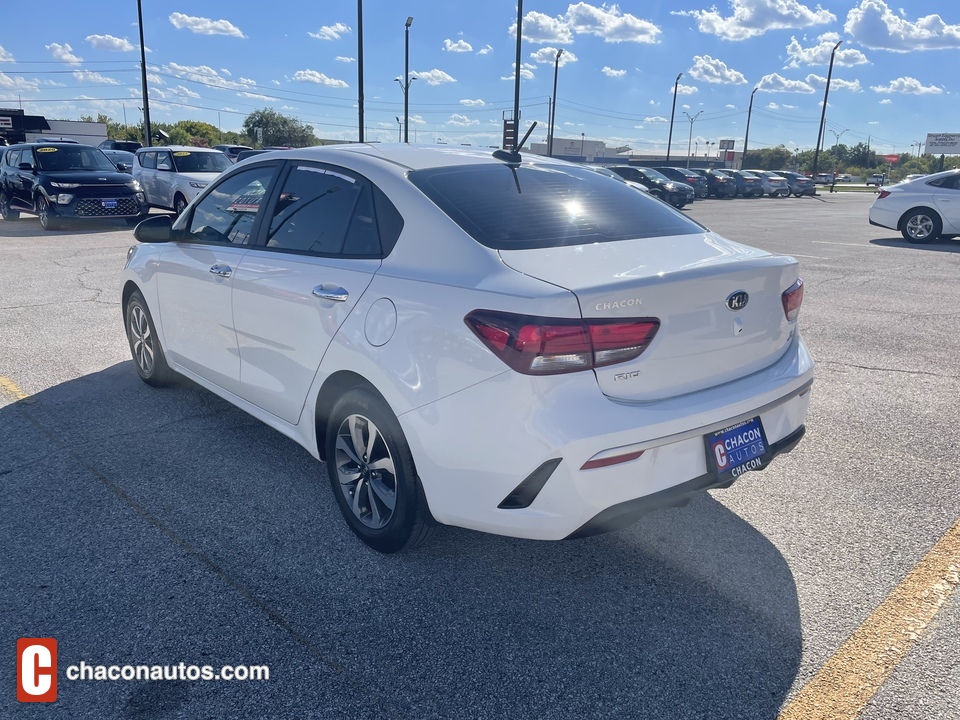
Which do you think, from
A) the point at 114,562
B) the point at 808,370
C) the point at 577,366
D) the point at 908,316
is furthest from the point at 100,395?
the point at 908,316

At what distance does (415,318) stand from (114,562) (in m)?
1.66

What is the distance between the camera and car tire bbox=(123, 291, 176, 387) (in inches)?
210

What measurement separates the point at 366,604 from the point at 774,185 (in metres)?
47.1

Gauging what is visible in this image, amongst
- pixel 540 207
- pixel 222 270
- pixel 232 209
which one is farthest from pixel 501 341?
pixel 232 209

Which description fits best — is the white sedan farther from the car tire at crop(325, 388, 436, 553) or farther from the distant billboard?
the distant billboard

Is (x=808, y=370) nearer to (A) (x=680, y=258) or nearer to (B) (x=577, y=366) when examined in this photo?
(A) (x=680, y=258)

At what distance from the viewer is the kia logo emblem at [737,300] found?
2998 millimetres

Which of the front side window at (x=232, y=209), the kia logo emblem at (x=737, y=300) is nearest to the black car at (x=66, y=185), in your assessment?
the front side window at (x=232, y=209)

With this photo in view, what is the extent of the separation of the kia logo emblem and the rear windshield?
534 millimetres

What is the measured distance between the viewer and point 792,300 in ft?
11.0

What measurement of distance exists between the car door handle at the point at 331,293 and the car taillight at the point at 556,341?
2.78 ft

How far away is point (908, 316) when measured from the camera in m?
8.16
